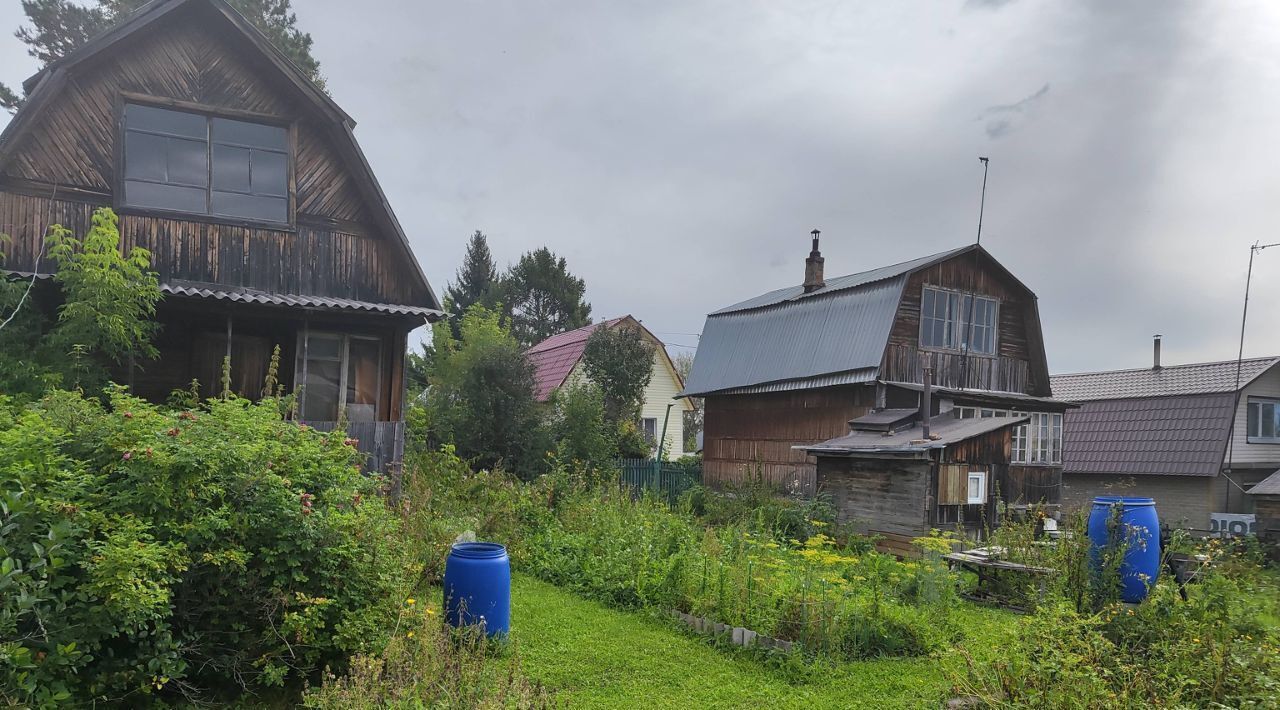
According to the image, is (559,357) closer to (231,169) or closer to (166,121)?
(231,169)

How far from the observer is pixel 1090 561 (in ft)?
23.8

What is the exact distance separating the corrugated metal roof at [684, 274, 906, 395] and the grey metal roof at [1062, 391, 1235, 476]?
8311 mm

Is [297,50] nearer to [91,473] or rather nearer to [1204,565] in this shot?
[91,473]

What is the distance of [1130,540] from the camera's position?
718cm

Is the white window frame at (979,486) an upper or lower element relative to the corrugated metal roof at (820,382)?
lower

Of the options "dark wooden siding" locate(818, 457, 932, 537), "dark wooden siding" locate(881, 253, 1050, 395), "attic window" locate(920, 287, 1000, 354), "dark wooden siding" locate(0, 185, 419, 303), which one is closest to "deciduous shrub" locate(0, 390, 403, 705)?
"dark wooden siding" locate(0, 185, 419, 303)

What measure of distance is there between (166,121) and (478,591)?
920 centimetres

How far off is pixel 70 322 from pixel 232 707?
6.27 m

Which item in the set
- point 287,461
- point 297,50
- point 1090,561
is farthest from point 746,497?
point 297,50

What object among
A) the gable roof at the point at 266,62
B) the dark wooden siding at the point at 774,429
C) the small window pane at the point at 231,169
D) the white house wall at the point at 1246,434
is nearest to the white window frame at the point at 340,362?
the gable roof at the point at 266,62

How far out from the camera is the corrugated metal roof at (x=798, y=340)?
17703 millimetres

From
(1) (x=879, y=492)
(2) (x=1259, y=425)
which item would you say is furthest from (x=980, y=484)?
(2) (x=1259, y=425)

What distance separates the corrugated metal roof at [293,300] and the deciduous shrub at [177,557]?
14.7ft

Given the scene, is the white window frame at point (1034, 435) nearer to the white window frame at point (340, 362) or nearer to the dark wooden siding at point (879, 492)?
the dark wooden siding at point (879, 492)
